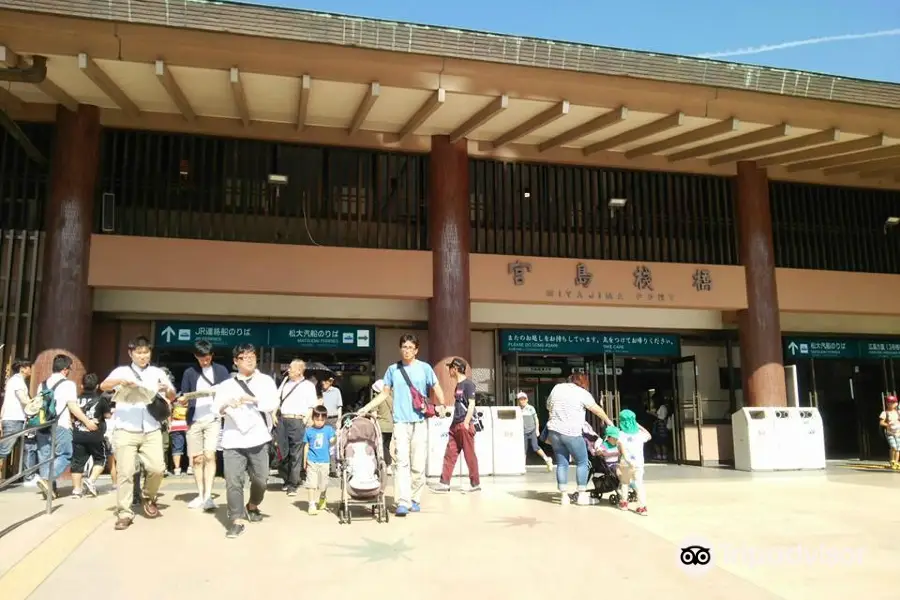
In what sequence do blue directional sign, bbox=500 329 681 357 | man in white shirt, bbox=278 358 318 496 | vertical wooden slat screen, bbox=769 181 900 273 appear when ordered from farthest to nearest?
vertical wooden slat screen, bbox=769 181 900 273 < blue directional sign, bbox=500 329 681 357 < man in white shirt, bbox=278 358 318 496

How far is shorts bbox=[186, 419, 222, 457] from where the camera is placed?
6.85 metres

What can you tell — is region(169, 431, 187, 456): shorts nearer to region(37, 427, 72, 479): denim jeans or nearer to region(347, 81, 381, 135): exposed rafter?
region(37, 427, 72, 479): denim jeans

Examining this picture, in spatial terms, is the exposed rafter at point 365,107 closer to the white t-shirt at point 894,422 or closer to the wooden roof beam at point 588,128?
the wooden roof beam at point 588,128

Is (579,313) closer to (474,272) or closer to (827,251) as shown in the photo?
(474,272)

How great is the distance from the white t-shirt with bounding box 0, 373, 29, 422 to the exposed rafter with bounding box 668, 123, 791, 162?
10.5m

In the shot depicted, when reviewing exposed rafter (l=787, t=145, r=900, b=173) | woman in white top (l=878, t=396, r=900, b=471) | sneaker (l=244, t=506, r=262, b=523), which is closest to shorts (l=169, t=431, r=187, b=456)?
sneaker (l=244, t=506, r=262, b=523)

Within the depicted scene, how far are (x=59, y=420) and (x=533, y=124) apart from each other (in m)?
7.55

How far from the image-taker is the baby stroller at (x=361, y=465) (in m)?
6.43

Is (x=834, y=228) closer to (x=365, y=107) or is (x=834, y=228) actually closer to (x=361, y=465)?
(x=365, y=107)

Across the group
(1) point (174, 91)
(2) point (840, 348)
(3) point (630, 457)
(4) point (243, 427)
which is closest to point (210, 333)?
(1) point (174, 91)

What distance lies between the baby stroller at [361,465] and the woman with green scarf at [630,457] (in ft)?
7.80

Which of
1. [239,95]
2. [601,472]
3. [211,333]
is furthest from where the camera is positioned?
[211,333]

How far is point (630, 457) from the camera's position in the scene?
7.08 metres

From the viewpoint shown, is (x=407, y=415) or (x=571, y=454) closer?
(x=407, y=415)
